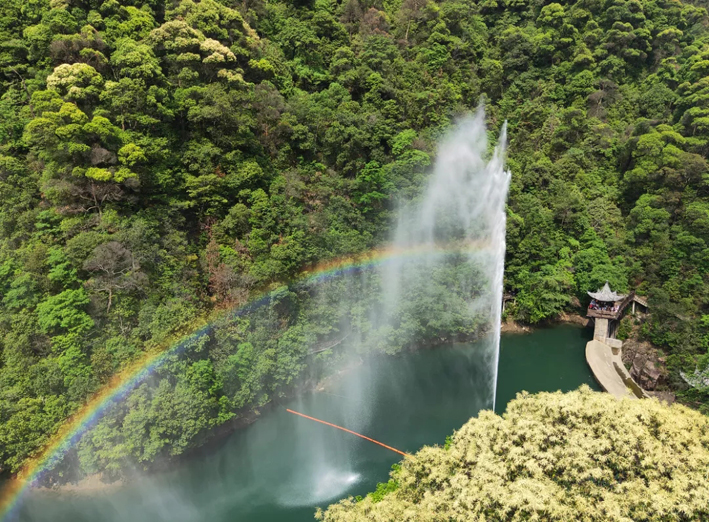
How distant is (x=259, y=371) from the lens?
18.3 meters

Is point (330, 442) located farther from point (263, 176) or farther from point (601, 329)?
point (601, 329)

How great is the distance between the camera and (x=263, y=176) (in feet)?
74.7

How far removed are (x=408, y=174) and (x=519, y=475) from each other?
18276 millimetres

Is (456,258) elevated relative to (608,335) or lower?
elevated

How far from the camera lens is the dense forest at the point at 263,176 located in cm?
1612

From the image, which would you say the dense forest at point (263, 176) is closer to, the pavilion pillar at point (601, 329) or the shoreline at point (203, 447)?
the shoreline at point (203, 447)

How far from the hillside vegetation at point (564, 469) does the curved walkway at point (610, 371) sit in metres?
11.0

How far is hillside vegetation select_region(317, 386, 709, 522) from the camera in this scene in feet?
27.1

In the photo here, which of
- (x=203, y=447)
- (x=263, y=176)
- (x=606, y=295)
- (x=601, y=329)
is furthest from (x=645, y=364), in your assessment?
(x=263, y=176)

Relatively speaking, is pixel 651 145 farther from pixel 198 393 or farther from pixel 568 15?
pixel 198 393

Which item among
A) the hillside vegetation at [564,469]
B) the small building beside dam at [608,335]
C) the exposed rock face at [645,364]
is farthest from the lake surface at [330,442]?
the hillside vegetation at [564,469]

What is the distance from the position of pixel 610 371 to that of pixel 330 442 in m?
15.6

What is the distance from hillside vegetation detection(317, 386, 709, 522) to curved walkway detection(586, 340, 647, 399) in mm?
10967

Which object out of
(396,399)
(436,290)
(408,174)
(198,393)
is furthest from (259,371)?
(408,174)
